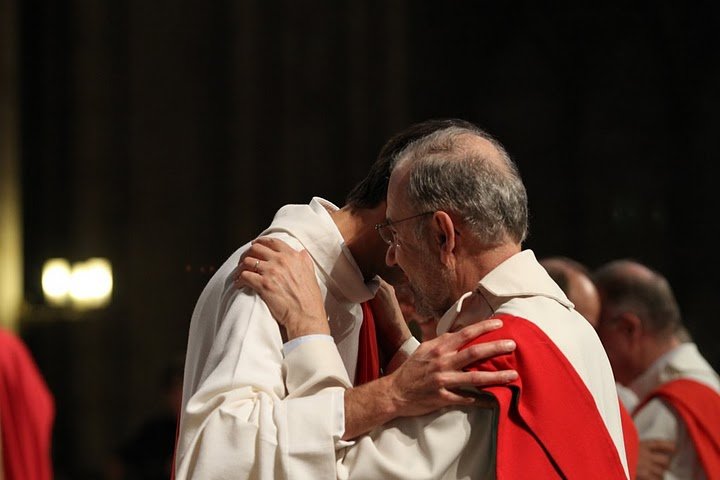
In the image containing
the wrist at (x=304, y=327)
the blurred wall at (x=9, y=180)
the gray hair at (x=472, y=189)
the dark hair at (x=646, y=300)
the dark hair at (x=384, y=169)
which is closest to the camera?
the gray hair at (x=472, y=189)

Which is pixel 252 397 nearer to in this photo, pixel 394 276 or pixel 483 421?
pixel 483 421

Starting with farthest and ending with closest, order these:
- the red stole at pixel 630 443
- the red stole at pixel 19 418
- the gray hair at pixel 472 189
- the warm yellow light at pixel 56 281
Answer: the warm yellow light at pixel 56 281, the red stole at pixel 19 418, the red stole at pixel 630 443, the gray hair at pixel 472 189

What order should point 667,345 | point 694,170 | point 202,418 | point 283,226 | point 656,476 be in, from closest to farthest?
point 202,418 < point 283,226 < point 656,476 < point 667,345 < point 694,170

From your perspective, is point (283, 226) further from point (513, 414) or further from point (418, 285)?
point (513, 414)

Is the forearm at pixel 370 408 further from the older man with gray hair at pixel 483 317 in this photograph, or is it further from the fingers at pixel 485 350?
the fingers at pixel 485 350

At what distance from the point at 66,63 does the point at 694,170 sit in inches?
221

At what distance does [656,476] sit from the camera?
4.47 meters

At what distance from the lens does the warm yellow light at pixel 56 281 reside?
10.3 m

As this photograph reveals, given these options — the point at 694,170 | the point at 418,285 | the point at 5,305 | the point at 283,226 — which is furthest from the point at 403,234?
the point at 5,305

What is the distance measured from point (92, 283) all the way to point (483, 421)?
8.47 meters

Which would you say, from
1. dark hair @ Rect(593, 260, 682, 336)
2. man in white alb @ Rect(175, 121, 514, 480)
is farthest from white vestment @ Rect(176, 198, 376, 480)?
dark hair @ Rect(593, 260, 682, 336)

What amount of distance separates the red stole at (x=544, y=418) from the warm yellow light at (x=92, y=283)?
8.37 meters

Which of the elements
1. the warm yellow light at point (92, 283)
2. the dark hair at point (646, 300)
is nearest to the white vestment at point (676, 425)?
the dark hair at point (646, 300)

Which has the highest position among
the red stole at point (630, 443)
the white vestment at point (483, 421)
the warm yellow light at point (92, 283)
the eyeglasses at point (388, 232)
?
the eyeglasses at point (388, 232)
